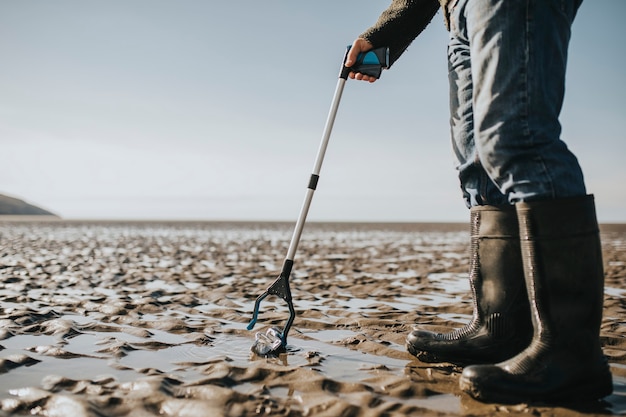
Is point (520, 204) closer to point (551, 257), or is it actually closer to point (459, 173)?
point (551, 257)

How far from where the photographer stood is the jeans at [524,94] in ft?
6.09

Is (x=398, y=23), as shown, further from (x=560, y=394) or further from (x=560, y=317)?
(x=560, y=394)

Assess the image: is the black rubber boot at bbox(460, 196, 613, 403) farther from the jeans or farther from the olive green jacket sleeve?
the olive green jacket sleeve

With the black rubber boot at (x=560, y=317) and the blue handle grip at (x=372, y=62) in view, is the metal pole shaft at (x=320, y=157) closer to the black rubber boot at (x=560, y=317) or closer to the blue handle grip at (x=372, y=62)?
the blue handle grip at (x=372, y=62)

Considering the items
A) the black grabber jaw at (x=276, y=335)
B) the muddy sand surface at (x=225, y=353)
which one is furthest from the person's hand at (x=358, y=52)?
the muddy sand surface at (x=225, y=353)

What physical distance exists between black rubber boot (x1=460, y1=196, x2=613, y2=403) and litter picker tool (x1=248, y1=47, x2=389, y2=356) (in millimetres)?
→ 1126

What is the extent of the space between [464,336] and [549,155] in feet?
3.34

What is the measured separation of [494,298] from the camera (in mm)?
2291

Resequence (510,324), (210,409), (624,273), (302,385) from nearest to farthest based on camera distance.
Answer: (210,409) → (302,385) → (510,324) → (624,273)

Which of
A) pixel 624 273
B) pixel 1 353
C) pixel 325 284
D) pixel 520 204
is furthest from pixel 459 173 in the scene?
pixel 624 273

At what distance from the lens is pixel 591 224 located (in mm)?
1877

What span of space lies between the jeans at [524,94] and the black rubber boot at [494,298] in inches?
12.8

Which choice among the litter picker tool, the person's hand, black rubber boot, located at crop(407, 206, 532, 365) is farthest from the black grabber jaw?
the person's hand

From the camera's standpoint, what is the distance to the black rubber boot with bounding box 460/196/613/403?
1.83 m
